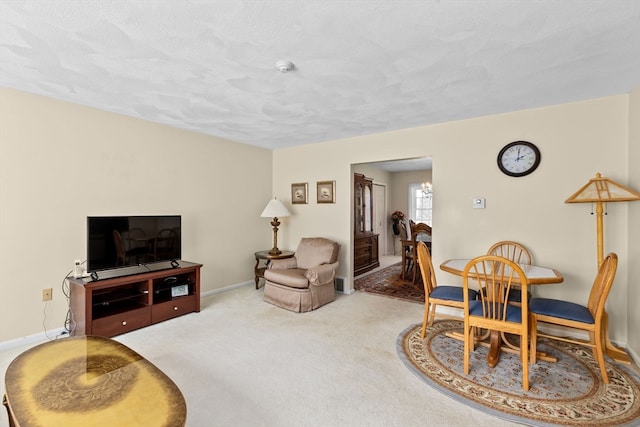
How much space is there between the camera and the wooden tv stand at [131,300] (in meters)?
2.82

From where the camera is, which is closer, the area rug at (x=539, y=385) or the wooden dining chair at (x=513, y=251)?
the area rug at (x=539, y=385)

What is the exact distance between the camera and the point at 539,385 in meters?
2.14

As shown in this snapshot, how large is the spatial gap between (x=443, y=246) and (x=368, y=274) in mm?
2406

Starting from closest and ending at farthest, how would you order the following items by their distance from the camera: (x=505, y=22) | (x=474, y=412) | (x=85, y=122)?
1. (x=505, y=22)
2. (x=474, y=412)
3. (x=85, y=122)

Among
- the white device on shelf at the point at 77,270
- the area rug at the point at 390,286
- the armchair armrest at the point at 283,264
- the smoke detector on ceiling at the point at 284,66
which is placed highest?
the smoke detector on ceiling at the point at 284,66

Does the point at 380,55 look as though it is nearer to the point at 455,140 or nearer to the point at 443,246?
the point at 455,140

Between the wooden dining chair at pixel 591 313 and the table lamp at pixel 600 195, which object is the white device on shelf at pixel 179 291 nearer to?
the wooden dining chair at pixel 591 313

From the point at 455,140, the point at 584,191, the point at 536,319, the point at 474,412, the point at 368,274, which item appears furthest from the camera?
the point at 368,274

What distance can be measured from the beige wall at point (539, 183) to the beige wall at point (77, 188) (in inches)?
104

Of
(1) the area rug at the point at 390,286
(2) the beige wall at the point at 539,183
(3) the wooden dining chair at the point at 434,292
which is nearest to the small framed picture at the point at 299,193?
(2) the beige wall at the point at 539,183

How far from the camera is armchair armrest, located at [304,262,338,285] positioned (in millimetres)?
3698

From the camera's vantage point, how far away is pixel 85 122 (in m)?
3.12

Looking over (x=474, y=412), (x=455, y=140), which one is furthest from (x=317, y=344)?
(x=455, y=140)

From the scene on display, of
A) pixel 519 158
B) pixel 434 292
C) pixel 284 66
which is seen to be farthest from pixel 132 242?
pixel 519 158
